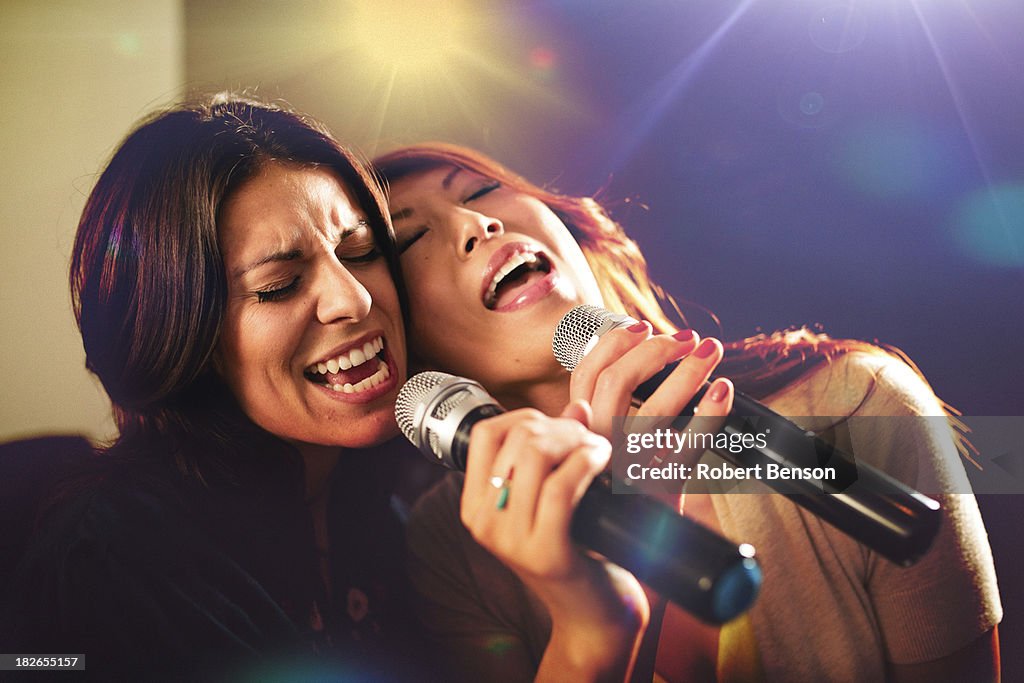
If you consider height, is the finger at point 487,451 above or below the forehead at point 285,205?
below

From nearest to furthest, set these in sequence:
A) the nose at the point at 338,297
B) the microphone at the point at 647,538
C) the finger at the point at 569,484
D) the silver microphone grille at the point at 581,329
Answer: the microphone at the point at 647,538 → the finger at the point at 569,484 → the silver microphone grille at the point at 581,329 → the nose at the point at 338,297

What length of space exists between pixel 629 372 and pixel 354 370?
1.54 feet

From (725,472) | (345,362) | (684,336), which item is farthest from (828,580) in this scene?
(345,362)

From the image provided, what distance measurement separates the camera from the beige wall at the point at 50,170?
1.24 meters

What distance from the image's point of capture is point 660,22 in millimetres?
1404

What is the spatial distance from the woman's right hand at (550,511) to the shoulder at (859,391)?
48cm

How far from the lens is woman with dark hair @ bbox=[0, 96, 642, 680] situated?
111 cm

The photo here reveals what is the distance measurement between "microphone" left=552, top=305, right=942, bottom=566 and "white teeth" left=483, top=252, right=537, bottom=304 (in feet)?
0.97

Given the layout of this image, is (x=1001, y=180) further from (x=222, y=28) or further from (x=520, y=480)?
(x=222, y=28)

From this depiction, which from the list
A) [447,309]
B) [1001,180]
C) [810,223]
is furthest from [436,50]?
[1001,180]

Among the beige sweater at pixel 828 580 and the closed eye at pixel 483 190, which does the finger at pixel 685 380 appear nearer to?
the beige sweater at pixel 828 580

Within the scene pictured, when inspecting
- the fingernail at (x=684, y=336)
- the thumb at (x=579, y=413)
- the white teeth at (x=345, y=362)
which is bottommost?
the white teeth at (x=345, y=362)

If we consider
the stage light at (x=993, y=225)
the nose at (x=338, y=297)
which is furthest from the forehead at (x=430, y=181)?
the stage light at (x=993, y=225)

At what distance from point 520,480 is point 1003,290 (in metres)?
1.07
